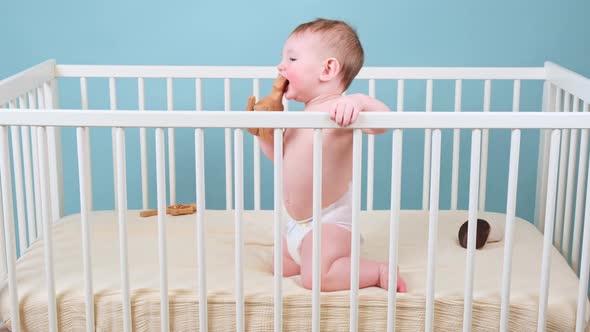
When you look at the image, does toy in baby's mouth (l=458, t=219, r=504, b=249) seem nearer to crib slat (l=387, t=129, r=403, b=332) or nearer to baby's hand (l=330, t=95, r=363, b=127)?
crib slat (l=387, t=129, r=403, b=332)

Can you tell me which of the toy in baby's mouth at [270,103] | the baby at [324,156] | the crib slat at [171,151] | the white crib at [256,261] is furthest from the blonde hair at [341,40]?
the crib slat at [171,151]

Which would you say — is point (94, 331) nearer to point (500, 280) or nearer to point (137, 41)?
point (500, 280)

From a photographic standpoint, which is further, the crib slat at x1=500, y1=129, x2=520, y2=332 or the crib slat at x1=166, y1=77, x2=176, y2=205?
the crib slat at x1=166, y1=77, x2=176, y2=205

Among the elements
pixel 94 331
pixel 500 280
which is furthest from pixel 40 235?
pixel 500 280

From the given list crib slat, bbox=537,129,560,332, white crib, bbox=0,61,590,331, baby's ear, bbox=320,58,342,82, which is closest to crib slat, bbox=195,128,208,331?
white crib, bbox=0,61,590,331

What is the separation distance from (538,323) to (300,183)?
19.6 inches

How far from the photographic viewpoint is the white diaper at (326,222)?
1.81m

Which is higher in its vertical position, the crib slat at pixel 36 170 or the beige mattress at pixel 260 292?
the crib slat at pixel 36 170

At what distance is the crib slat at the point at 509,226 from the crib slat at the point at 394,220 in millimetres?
176

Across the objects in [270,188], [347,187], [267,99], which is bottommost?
[270,188]

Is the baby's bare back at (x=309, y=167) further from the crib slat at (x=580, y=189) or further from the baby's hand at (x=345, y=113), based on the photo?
the crib slat at (x=580, y=189)

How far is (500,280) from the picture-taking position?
1.75m

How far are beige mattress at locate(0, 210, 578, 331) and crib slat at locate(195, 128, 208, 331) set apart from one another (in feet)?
0.13

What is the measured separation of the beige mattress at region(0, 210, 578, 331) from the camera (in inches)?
65.7
